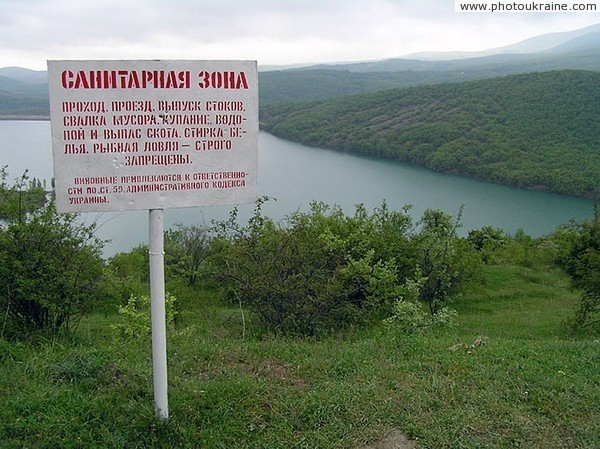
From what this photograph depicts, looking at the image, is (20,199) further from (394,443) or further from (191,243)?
(191,243)

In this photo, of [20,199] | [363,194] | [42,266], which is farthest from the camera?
[363,194]

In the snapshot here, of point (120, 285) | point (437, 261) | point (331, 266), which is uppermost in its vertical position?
point (331, 266)

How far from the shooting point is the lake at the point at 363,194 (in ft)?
120

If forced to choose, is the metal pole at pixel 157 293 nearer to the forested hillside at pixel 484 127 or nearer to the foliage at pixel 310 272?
the foliage at pixel 310 272

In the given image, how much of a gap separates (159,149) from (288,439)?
1762 mm

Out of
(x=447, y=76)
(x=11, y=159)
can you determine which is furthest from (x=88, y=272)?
(x=447, y=76)

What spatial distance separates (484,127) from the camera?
6975 centimetres

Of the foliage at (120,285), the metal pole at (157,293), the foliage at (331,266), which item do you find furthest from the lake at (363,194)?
the metal pole at (157,293)

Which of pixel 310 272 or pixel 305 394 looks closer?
pixel 305 394

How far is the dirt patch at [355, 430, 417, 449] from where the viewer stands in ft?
10.8

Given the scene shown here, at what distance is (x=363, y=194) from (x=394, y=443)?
4520 centimetres

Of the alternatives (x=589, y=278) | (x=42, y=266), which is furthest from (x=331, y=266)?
(x=589, y=278)

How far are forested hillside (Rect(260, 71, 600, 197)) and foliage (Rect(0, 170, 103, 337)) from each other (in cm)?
4911

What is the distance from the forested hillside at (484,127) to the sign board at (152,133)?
52.6 m
